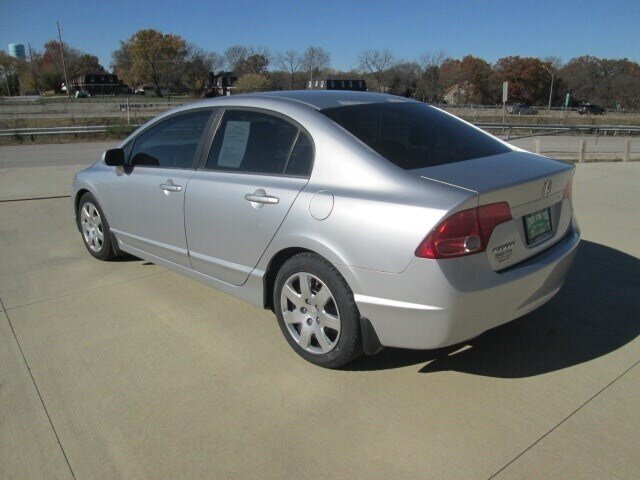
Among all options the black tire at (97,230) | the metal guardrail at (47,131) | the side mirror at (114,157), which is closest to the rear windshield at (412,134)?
the side mirror at (114,157)

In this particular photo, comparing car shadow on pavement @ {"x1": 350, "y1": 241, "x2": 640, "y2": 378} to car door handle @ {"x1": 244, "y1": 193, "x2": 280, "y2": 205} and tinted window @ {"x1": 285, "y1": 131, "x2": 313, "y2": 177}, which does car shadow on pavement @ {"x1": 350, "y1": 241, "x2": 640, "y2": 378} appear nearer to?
car door handle @ {"x1": 244, "y1": 193, "x2": 280, "y2": 205}

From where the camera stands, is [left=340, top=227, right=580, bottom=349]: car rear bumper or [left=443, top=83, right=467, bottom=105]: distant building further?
[left=443, top=83, right=467, bottom=105]: distant building

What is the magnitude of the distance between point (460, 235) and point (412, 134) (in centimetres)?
99

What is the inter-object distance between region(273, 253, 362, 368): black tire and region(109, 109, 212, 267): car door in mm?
1093

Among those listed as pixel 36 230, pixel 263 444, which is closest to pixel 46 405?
pixel 263 444

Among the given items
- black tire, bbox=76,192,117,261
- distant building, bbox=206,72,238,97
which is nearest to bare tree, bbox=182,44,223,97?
distant building, bbox=206,72,238,97

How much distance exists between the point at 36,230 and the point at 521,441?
5969mm

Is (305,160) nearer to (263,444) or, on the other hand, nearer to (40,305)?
(263,444)

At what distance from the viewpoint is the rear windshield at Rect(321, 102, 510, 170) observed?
10.1ft

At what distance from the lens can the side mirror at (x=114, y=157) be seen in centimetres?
450

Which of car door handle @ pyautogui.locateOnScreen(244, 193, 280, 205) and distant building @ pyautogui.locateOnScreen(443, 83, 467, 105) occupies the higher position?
distant building @ pyautogui.locateOnScreen(443, 83, 467, 105)

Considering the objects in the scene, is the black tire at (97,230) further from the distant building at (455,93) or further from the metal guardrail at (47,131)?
the distant building at (455,93)

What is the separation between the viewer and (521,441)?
2498mm

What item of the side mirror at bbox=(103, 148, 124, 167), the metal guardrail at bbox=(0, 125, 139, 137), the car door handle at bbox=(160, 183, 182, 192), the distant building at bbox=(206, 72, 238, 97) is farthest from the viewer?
the distant building at bbox=(206, 72, 238, 97)
